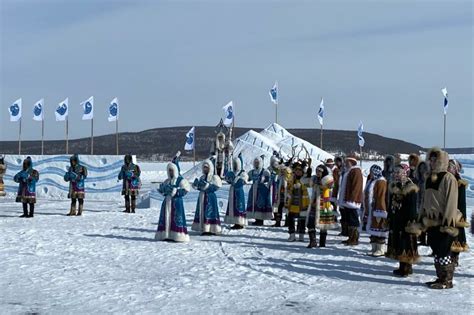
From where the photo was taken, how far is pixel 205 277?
806 centimetres

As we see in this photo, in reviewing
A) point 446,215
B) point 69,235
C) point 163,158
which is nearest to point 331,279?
point 446,215

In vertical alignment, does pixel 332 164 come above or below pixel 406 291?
above

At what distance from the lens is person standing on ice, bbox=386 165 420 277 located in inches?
317

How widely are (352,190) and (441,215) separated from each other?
11.7 feet

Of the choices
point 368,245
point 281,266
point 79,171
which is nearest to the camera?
point 281,266

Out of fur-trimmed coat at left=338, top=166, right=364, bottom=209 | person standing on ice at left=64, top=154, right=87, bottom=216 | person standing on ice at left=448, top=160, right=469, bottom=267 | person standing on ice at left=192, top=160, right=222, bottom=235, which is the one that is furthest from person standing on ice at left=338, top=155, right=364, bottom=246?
person standing on ice at left=64, top=154, right=87, bottom=216

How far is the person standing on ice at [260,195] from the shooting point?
1417 centimetres

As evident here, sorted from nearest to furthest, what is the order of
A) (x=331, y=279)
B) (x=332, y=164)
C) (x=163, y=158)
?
(x=331, y=279) → (x=332, y=164) → (x=163, y=158)

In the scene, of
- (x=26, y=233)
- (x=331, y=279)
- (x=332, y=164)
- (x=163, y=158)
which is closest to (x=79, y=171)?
(x=26, y=233)

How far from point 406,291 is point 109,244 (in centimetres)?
578

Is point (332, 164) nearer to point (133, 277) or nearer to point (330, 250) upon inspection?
point (330, 250)

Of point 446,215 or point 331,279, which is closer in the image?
point 446,215

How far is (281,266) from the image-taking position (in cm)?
889

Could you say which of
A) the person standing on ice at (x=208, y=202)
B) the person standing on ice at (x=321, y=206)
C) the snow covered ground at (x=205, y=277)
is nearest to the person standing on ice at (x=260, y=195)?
the snow covered ground at (x=205, y=277)
